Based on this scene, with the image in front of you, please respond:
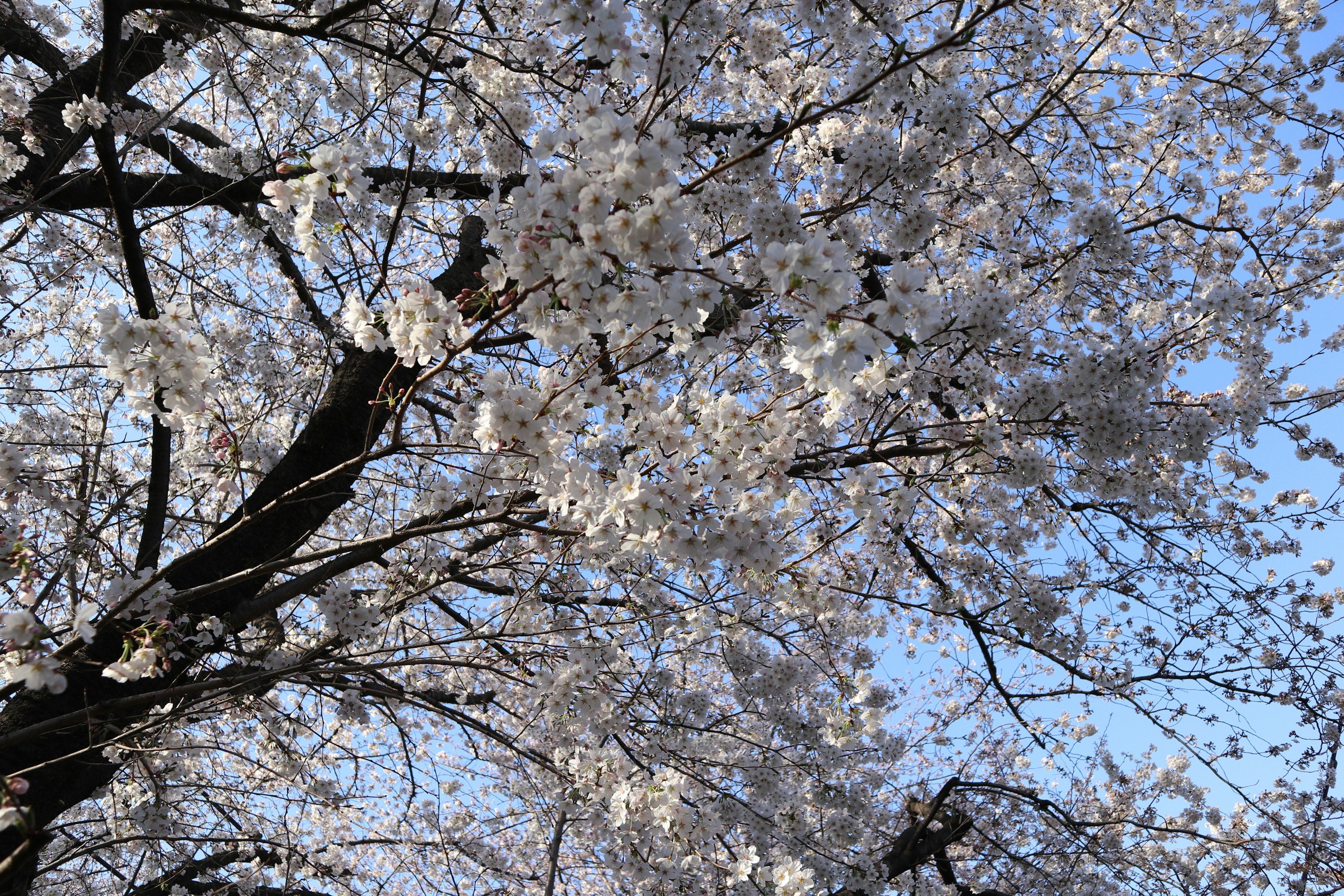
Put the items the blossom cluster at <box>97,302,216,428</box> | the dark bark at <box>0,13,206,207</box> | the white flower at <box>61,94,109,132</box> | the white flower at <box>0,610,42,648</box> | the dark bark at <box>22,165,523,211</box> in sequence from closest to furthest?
the white flower at <box>0,610,42,648</box> < the blossom cluster at <box>97,302,216,428</box> < the white flower at <box>61,94,109,132</box> < the dark bark at <box>0,13,206,207</box> < the dark bark at <box>22,165,523,211</box>

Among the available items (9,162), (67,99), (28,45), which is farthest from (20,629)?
(28,45)

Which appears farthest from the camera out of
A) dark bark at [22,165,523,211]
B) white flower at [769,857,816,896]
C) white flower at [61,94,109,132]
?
dark bark at [22,165,523,211]

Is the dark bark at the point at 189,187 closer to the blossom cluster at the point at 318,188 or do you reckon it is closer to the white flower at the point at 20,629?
the blossom cluster at the point at 318,188

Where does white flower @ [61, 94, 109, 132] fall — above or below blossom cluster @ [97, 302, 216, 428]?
above

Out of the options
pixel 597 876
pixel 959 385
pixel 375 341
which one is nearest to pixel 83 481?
pixel 375 341

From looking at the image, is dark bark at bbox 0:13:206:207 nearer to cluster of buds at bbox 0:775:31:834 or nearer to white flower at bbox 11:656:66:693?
white flower at bbox 11:656:66:693

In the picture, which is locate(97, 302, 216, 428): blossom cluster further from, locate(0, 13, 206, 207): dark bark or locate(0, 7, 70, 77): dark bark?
locate(0, 7, 70, 77): dark bark

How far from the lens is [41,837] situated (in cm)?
135

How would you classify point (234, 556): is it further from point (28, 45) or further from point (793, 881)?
point (28, 45)

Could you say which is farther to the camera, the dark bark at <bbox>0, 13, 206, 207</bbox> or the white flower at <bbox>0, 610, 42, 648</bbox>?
the dark bark at <bbox>0, 13, 206, 207</bbox>

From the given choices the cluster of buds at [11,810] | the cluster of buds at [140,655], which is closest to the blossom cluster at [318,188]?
the cluster of buds at [140,655]

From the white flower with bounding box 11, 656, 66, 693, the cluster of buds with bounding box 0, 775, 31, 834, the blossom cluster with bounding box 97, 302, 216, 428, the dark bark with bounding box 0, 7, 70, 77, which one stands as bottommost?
the cluster of buds with bounding box 0, 775, 31, 834

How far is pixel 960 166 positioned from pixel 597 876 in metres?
7.48

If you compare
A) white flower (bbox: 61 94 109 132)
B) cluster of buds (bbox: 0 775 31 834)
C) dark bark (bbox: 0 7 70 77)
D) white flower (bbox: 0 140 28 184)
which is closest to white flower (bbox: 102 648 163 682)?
cluster of buds (bbox: 0 775 31 834)
